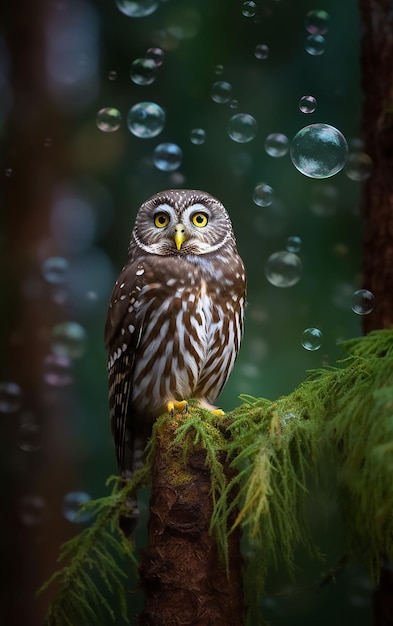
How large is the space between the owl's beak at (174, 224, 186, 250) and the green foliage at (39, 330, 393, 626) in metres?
0.40

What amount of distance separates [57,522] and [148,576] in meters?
1.34

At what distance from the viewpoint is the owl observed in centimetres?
155

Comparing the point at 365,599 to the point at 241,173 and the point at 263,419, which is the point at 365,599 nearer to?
the point at 263,419

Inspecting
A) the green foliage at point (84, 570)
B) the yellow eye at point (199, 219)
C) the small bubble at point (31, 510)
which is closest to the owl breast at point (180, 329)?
the yellow eye at point (199, 219)

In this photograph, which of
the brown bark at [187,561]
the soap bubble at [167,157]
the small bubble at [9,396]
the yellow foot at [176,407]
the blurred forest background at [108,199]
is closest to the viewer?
the brown bark at [187,561]

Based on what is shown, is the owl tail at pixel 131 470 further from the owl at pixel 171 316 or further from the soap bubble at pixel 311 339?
the soap bubble at pixel 311 339

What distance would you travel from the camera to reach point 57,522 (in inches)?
97.8

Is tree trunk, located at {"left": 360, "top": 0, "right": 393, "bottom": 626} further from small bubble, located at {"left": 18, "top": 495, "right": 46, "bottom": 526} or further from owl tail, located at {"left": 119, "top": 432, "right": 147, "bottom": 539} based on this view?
small bubble, located at {"left": 18, "top": 495, "right": 46, "bottom": 526}

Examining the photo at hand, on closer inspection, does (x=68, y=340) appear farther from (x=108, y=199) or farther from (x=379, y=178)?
(x=379, y=178)

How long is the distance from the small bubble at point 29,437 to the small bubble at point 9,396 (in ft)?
0.29

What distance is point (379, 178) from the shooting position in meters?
1.75

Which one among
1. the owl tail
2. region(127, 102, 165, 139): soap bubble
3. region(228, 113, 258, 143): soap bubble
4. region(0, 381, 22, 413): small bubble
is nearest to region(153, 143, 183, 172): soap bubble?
region(127, 102, 165, 139): soap bubble

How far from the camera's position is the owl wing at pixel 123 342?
159 cm

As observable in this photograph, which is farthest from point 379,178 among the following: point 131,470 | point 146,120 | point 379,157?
point 131,470
